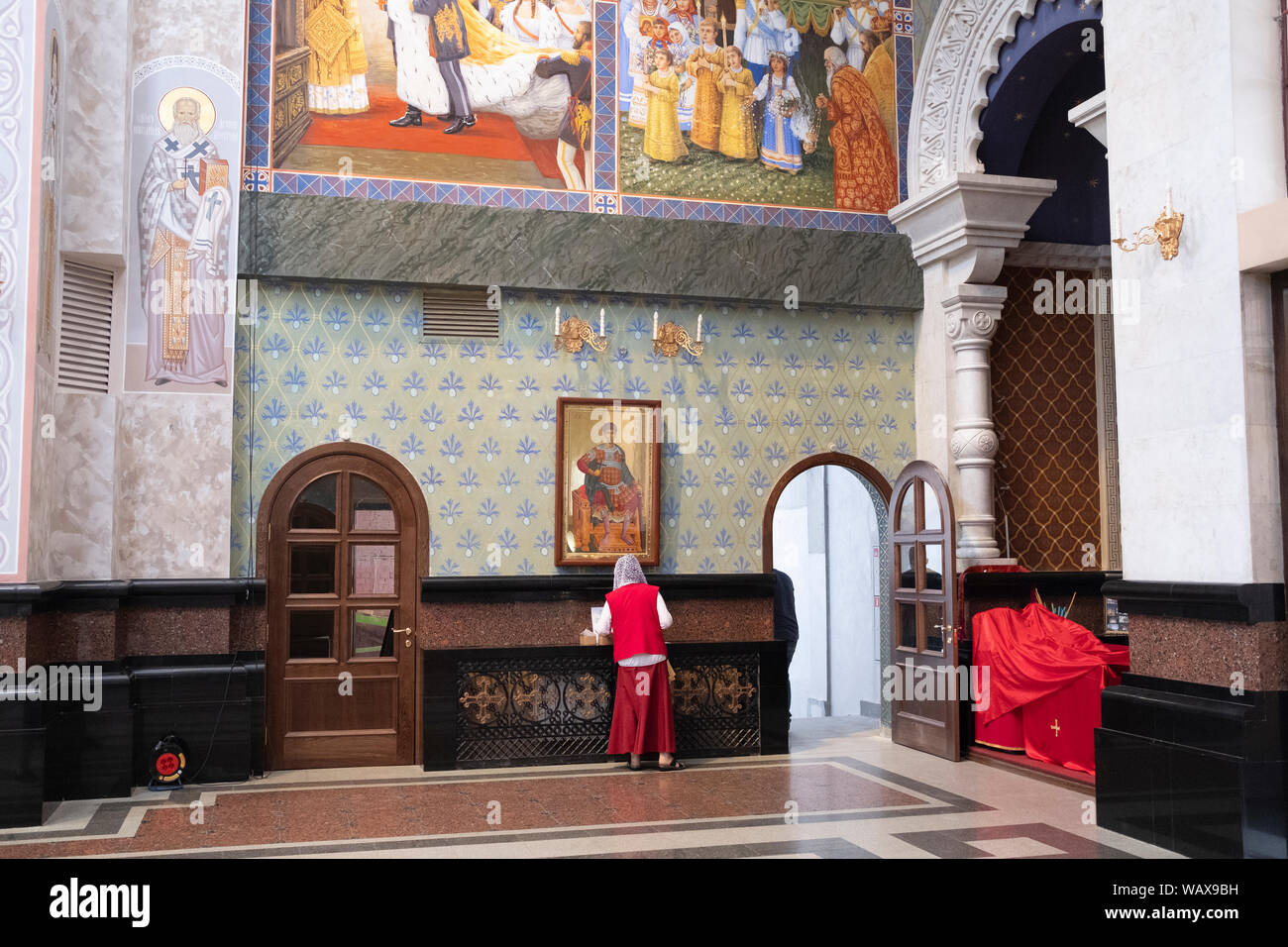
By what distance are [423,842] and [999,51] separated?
7.55 m

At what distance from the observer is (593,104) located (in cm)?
964

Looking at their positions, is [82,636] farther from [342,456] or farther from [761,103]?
[761,103]

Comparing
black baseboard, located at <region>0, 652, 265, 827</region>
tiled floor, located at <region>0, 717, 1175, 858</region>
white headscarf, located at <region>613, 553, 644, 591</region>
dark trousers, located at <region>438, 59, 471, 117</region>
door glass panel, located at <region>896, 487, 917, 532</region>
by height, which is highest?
dark trousers, located at <region>438, 59, 471, 117</region>

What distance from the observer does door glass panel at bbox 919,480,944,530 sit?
924cm

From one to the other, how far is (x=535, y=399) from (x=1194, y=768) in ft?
17.6

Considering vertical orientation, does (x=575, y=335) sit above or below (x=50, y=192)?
below

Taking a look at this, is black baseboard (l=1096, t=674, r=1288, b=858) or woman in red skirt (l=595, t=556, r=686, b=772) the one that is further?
woman in red skirt (l=595, t=556, r=686, b=772)

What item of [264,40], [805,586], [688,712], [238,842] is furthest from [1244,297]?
[805,586]

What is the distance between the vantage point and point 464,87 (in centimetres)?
934

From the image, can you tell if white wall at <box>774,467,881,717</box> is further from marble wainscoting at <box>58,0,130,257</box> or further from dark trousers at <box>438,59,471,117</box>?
marble wainscoting at <box>58,0,130,257</box>

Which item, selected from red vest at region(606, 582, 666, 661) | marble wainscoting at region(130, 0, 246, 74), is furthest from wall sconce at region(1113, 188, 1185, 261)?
marble wainscoting at region(130, 0, 246, 74)

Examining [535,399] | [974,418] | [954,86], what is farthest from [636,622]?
[954,86]

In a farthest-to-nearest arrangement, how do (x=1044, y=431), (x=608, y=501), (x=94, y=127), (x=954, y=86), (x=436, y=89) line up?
1. (x=1044, y=431)
2. (x=954, y=86)
3. (x=608, y=501)
4. (x=436, y=89)
5. (x=94, y=127)

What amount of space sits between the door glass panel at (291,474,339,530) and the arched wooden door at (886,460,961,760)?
175 inches
